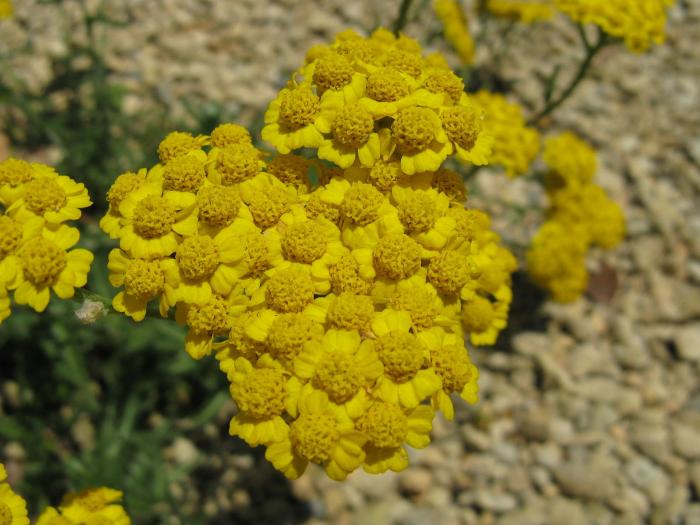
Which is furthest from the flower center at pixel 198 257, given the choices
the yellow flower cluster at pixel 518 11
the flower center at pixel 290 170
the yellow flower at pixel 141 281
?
the yellow flower cluster at pixel 518 11

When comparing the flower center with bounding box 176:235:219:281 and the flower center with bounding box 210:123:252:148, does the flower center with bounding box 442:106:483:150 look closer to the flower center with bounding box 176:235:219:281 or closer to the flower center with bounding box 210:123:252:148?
the flower center with bounding box 210:123:252:148

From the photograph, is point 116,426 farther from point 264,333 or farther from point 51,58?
point 51,58

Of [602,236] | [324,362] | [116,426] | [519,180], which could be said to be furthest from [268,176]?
[519,180]

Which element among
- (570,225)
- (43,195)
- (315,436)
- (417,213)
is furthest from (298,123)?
(570,225)

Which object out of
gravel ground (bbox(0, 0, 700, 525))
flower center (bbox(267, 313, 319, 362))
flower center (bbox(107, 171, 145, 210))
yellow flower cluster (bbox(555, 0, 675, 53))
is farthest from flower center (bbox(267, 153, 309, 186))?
gravel ground (bbox(0, 0, 700, 525))

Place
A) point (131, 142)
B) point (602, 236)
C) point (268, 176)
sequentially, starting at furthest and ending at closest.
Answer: point (131, 142), point (602, 236), point (268, 176)

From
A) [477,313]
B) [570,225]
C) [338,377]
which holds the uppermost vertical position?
[338,377]

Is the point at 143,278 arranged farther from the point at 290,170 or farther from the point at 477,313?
the point at 477,313
